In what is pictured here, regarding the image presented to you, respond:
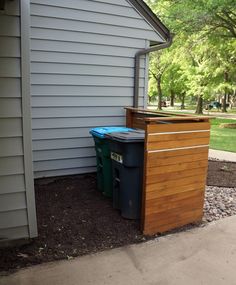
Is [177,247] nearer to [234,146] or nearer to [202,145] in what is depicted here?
[202,145]

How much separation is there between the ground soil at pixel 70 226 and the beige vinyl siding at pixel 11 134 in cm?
26

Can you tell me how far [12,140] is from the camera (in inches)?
117

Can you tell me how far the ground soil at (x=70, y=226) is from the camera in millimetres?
2973

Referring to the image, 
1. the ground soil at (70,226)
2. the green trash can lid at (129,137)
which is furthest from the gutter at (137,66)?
the green trash can lid at (129,137)

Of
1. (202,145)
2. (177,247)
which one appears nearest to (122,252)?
(177,247)

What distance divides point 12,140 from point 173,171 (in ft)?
5.79

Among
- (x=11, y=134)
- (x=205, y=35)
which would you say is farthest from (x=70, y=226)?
(x=205, y=35)

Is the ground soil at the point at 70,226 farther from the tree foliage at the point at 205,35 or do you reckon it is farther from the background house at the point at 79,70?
the tree foliage at the point at 205,35

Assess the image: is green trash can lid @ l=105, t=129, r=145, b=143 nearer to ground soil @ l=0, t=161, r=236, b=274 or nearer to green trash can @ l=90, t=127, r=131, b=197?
green trash can @ l=90, t=127, r=131, b=197

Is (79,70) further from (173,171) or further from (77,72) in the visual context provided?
(173,171)

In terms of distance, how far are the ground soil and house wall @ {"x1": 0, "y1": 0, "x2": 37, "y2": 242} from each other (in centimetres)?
Result: 24

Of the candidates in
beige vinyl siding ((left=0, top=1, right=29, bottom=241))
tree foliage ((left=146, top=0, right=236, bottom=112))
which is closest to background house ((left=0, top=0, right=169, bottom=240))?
beige vinyl siding ((left=0, top=1, right=29, bottom=241))

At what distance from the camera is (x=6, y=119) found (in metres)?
2.92

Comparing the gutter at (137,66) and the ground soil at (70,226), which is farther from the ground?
the gutter at (137,66)
